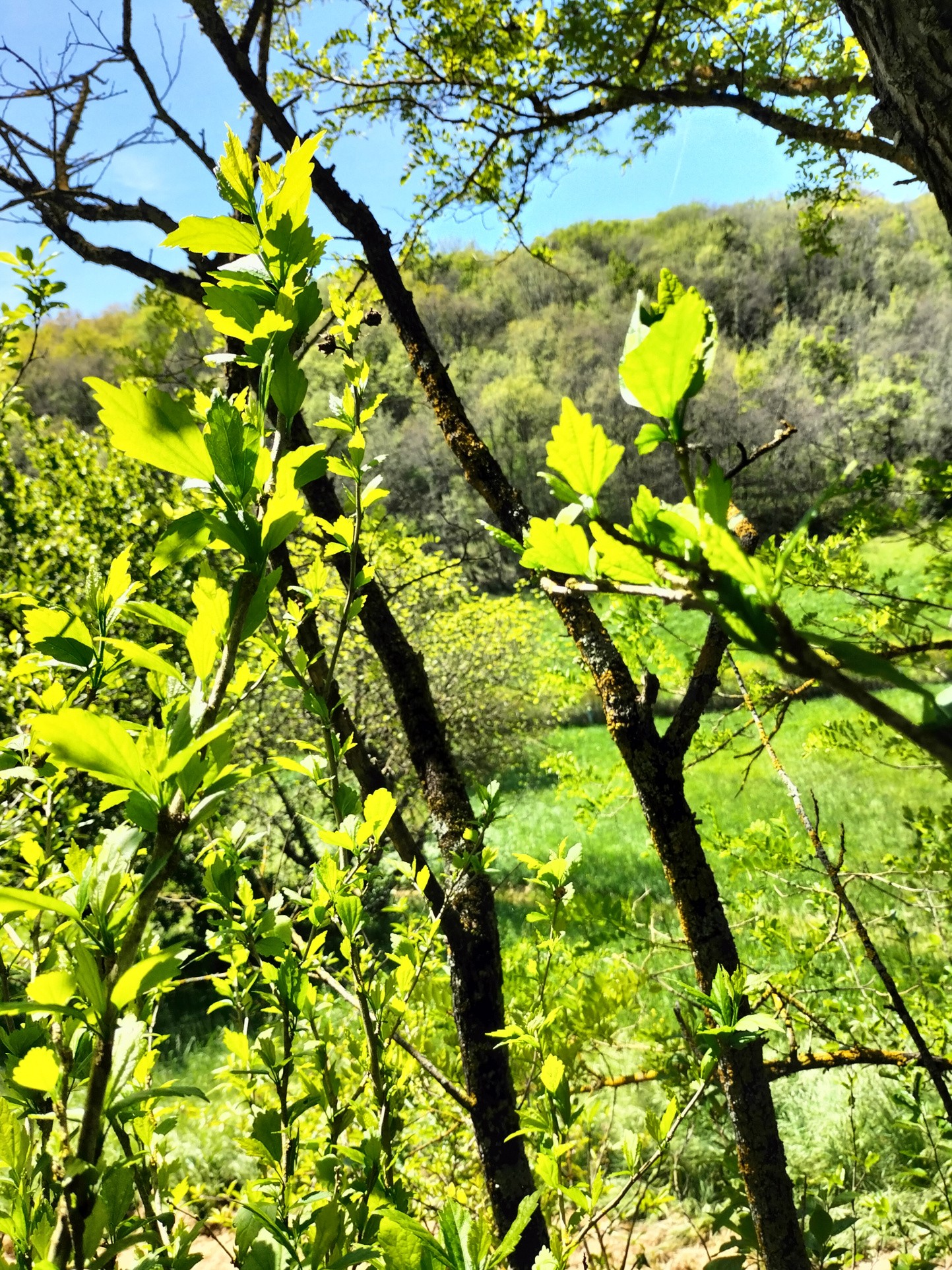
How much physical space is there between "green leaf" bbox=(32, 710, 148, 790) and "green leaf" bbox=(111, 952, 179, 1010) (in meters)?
0.10

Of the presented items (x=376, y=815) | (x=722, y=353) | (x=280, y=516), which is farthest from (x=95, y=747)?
(x=722, y=353)

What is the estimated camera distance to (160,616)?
1.64 ft

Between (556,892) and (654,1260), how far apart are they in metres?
2.52

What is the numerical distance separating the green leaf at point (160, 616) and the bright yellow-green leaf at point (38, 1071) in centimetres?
27

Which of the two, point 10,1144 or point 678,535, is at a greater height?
point 678,535

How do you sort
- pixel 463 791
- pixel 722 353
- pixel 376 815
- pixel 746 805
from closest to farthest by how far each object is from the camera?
1. pixel 376 815
2. pixel 463 791
3. pixel 746 805
4. pixel 722 353

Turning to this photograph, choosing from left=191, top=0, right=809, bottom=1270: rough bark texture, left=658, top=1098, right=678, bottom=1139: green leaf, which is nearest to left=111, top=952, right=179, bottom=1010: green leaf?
left=658, top=1098, right=678, bottom=1139: green leaf

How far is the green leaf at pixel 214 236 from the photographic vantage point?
1.72 feet

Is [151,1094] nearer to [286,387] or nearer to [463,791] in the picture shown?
[286,387]

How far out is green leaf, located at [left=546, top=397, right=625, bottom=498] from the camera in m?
0.40

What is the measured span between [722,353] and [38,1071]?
118ft

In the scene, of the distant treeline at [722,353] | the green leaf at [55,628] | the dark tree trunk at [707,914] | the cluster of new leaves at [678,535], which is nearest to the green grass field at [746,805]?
the dark tree trunk at [707,914]

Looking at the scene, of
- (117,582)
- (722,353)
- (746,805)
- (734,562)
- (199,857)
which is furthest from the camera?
(722,353)

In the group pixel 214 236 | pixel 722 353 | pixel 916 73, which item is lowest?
pixel 214 236
